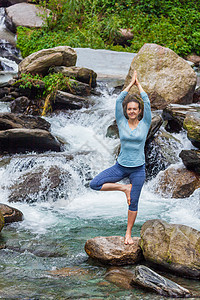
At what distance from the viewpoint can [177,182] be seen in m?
7.93

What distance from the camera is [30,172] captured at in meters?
7.91

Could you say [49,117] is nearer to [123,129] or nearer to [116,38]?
[123,129]

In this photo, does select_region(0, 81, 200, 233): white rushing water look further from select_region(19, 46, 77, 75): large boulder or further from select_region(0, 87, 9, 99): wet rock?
select_region(19, 46, 77, 75): large boulder

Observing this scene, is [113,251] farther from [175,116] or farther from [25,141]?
[175,116]

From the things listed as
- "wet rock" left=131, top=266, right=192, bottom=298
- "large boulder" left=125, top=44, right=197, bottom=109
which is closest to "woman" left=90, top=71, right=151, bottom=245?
"wet rock" left=131, top=266, right=192, bottom=298

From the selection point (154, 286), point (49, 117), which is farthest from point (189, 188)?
point (49, 117)

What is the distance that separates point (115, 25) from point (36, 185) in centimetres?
1261

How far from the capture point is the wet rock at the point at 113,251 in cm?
455

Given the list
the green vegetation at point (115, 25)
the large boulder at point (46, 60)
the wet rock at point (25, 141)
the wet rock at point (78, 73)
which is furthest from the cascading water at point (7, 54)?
the wet rock at point (25, 141)

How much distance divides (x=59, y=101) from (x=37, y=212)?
17.1 ft

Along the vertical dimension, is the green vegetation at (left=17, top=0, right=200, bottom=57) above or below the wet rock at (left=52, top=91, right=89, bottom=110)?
above

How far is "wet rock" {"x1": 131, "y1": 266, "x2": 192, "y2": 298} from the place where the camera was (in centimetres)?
366

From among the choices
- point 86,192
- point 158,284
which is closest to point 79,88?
point 86,192

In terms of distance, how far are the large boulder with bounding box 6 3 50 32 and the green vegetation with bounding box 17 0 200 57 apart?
407mm
